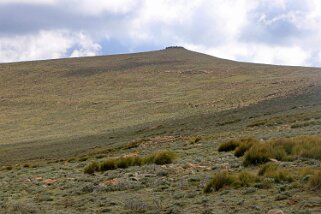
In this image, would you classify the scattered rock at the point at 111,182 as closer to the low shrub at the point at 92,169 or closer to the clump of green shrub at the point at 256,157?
the low shrub at the point at 92,169

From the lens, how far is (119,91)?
91500mm

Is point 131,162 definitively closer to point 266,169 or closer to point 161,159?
point 161,159

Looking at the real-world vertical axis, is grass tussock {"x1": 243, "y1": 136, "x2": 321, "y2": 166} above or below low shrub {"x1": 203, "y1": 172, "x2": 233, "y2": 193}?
above

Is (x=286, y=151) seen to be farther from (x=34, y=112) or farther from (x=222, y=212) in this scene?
(x=34, y=112)

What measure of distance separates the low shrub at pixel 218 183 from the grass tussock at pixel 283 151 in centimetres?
295

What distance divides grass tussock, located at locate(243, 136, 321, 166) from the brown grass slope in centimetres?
2592

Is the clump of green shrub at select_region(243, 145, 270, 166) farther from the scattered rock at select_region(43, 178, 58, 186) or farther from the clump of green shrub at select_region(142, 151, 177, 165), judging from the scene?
the scattered rock at select_region(43, 178, 58, 186)

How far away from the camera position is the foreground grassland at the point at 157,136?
41.6ft

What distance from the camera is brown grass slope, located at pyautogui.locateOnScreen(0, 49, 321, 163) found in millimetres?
63469

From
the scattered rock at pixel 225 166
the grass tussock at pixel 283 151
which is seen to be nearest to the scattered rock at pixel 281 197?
the scattered rock at pixel 225 166

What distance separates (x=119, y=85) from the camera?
320ft

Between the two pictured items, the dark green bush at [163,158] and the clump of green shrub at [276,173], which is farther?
the dark green bush at [163,158]

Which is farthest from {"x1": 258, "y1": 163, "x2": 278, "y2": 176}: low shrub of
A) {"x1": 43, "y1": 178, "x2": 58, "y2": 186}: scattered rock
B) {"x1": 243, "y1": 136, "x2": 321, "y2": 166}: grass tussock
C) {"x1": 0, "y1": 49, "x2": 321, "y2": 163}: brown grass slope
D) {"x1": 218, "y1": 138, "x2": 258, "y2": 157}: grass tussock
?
{"x1": 0, "y1": 49, "x2": 321, "y2": 163}: brown grass slope

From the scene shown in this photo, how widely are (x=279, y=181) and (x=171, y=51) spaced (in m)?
136
